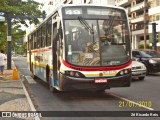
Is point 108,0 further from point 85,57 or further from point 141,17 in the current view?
point 85,57

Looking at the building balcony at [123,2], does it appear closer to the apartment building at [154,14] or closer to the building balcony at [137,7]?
the building balcony at [137,7]

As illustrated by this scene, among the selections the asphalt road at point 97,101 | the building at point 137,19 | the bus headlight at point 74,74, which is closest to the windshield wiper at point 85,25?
the bus headlight at point 74,74

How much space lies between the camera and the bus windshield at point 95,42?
434 inches

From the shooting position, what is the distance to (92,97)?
1218 cm

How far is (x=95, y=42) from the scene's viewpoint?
1123 centimetres

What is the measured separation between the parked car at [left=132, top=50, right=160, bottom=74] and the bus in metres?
10.7

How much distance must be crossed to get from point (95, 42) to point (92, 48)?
0.75ft

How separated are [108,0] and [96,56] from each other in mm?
68786

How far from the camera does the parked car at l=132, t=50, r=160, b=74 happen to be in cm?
2192

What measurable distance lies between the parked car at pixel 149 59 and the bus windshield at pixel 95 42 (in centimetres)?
1076

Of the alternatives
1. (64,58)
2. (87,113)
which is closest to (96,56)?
(64,58)
